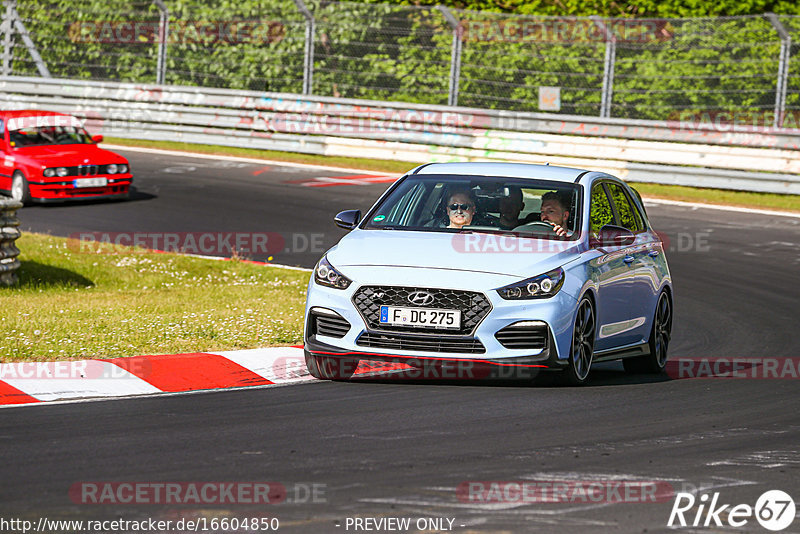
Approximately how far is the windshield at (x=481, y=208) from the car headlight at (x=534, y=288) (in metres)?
0.75

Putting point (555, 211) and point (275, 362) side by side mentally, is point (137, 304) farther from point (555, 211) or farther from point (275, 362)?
point (555, 211)

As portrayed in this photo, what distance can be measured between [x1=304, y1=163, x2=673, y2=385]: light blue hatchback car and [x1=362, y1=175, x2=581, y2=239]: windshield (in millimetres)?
10

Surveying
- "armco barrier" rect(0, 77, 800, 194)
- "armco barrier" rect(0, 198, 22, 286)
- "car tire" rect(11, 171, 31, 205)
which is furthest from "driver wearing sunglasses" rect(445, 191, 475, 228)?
"armco barrier" rect(0, 77, 800, 194)

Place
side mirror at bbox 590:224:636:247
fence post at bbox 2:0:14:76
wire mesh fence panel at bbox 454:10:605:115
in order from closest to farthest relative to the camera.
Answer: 1. side mirror at bbox 590:224:636:247
2. wire mesh fence panel at bbox 454:10:605:115
3. fence post at bbox 2:0:14:76

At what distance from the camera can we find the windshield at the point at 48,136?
2181cm

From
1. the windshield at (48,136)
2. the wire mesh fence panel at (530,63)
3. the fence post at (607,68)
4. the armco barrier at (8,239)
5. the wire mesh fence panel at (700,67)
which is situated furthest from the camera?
the wire mesh fence panel at (530,63)

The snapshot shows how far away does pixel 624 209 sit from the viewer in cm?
1102

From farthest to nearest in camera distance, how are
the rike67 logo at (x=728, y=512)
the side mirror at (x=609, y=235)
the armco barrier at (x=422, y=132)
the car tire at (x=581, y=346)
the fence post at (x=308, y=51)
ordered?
the fence post at (x=308, y=51), the armco barrier at (x=422, y=132), the side mirror at (x=609, y=235), the car tire at (x=581, y=346), the rike67 logo at (x=728, y=512)

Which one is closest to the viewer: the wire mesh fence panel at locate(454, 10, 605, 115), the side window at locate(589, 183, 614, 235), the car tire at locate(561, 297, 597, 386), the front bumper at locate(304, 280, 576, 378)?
the front bumper at locate(304, 280, 576, 378)

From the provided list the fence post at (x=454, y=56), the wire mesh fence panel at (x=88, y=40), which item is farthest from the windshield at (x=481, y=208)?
the wire mesh fence panel at (x=88, y=40)

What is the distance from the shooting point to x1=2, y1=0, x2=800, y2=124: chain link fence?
78.0 ft

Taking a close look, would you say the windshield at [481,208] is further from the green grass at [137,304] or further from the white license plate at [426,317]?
the green grass at [137,304]

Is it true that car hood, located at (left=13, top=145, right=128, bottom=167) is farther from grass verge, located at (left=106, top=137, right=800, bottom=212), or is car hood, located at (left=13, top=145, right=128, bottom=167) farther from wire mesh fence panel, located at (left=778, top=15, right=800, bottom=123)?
wire mesh fence panel, located at (left=778, top=15, right=800, bottom=123)

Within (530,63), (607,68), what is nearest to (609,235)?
(607,68)
